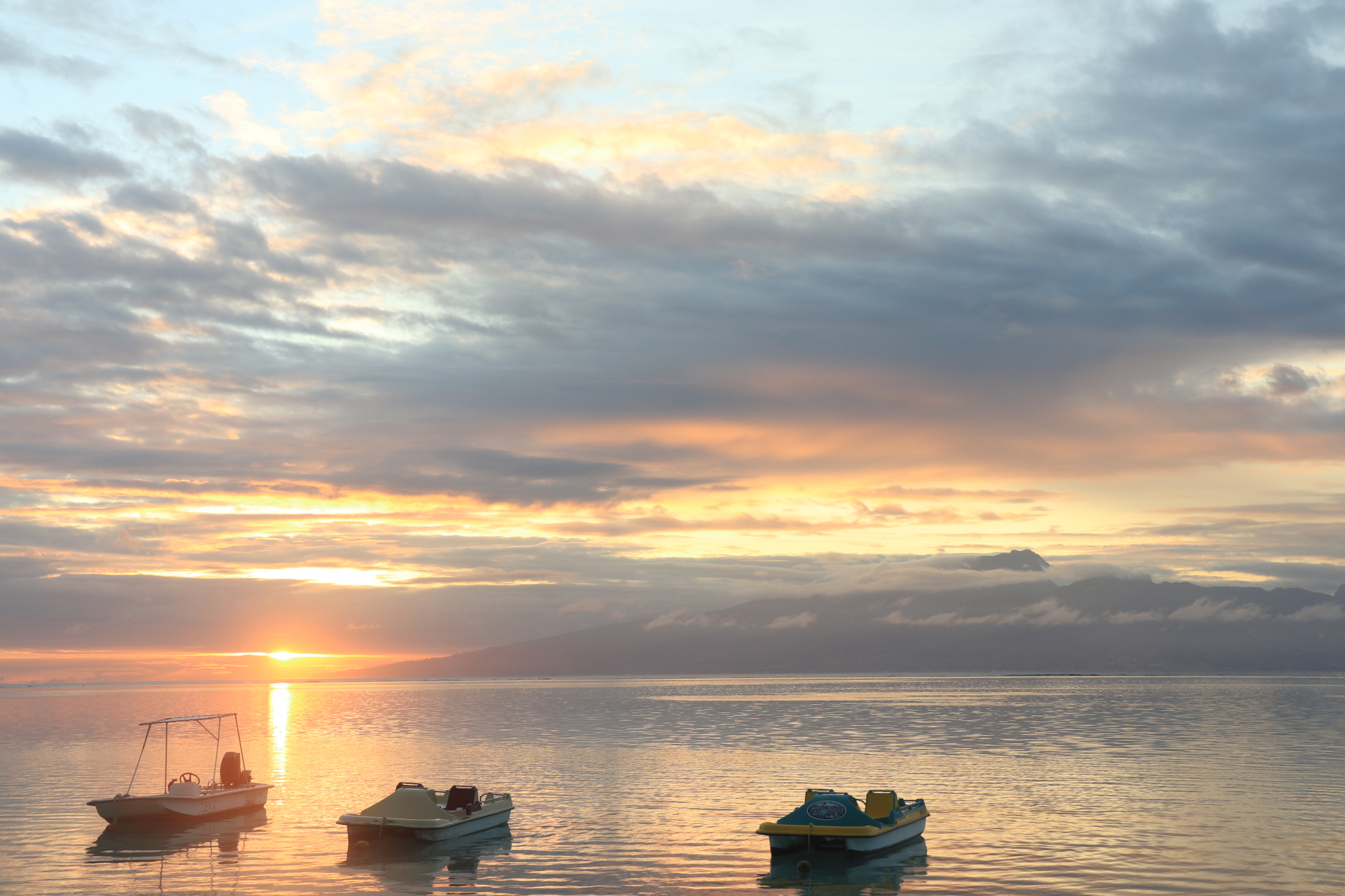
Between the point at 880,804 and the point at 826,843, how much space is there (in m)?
4.40

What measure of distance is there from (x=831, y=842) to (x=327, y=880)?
874 inches

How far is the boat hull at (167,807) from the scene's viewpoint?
195 feet

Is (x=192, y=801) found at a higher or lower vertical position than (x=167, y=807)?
higher

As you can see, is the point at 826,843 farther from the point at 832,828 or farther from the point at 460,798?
the point at 460,798

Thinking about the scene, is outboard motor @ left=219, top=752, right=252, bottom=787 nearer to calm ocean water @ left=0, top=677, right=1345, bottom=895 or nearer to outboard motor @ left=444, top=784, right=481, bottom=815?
calm ocean water @ left=0, top=677, right=1345, bottom=895

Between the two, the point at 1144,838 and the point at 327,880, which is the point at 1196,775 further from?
the point at 327,880

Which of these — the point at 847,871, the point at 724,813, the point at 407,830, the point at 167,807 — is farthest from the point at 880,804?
the point at 167,807

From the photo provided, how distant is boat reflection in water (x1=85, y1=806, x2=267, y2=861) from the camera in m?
54.0

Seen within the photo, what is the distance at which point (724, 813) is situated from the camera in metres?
62.2

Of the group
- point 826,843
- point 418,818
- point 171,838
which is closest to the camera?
point 826,843

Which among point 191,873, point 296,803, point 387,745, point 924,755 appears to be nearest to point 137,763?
point 387,745

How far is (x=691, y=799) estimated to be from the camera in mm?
68188

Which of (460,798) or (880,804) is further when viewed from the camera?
(460,798)

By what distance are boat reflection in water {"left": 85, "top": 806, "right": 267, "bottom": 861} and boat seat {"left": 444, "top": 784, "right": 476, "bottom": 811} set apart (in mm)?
10666
